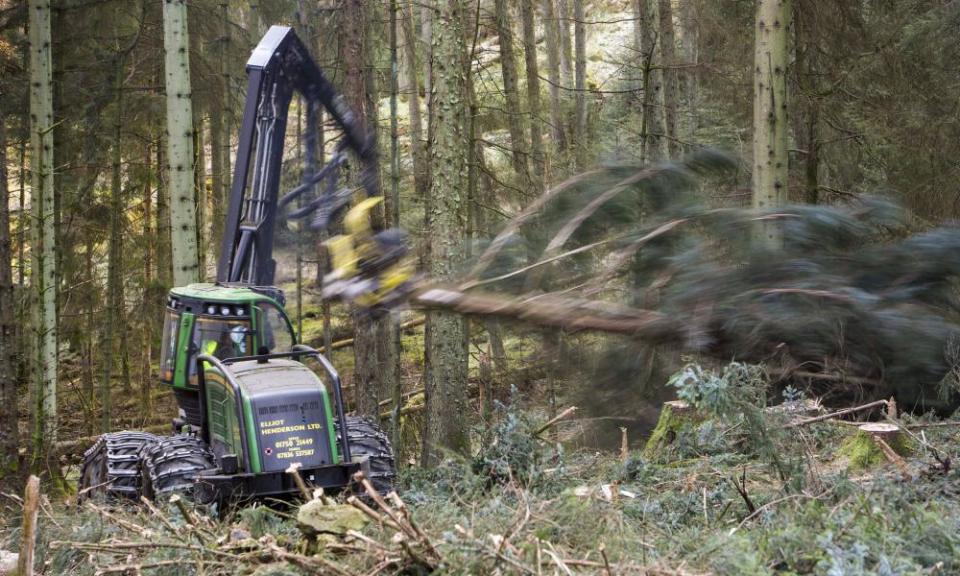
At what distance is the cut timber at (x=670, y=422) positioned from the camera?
8969 millimetres

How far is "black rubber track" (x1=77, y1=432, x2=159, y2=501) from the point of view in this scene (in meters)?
8.02

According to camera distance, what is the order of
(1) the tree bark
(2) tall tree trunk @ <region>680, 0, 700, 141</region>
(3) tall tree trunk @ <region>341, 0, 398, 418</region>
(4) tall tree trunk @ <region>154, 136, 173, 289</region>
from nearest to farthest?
(1) the tree bark → (3) tall tree trunk @ <region>341, 0, 398, 418</region> → (2) tall tree trunk @ <region>680, 0, 700, 141</region> → (4) tall tree trunk @ <region>154, 136, 173, 289</region>

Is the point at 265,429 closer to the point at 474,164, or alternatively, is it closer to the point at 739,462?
the point at 739,462

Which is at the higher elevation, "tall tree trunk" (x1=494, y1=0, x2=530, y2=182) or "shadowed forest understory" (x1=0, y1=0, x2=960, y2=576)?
"tall tree trunk" (x1=494, y1=0, x2=530, y2=182)

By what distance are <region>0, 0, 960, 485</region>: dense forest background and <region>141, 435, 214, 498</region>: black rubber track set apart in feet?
6.04

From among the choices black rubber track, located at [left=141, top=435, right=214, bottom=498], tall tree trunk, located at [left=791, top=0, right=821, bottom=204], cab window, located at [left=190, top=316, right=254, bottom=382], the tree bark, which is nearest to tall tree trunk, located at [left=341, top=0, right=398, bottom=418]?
the tree bark

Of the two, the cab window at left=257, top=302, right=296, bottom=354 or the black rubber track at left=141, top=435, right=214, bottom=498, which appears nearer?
the black rubber track at left=141, top=435, right=214, bottom=498

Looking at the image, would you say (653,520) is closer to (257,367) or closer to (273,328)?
(257,367)

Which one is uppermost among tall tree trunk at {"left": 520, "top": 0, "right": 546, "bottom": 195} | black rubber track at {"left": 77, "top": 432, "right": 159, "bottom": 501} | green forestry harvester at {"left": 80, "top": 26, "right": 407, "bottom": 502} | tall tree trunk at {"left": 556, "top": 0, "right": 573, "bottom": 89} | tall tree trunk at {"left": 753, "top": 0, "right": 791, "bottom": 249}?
tall tree trunk at {"left": 556, "top": 0, "right": 573, "bottom": 89}

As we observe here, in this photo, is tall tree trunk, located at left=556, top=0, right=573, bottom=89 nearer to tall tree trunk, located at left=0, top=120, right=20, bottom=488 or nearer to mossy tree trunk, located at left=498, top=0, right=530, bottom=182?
mossy tree trunk, located at left=498, top=0, right=530, bottom=182

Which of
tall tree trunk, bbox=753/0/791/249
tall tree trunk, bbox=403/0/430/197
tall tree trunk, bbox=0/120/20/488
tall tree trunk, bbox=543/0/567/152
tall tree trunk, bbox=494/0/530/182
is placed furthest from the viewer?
tall tree trunk, bbox=543/0/567/152

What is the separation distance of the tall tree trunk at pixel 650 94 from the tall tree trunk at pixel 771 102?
4022mm

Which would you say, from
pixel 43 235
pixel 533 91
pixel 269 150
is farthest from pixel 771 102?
pixel 533 91

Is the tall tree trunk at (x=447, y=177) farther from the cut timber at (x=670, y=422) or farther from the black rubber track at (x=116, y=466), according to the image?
the black rubber track at (x=116, y=466)
